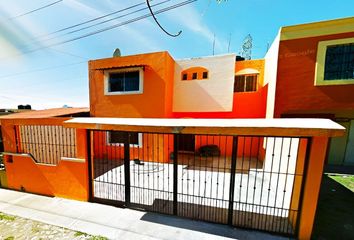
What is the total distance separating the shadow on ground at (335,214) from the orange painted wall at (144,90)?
7762 mm

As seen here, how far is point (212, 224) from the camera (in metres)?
4.12

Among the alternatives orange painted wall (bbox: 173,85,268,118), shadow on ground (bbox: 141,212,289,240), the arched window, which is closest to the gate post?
shadow on ground (bbox: 141,212,289,240)

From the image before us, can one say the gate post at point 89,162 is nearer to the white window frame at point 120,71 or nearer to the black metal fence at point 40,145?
the black metal fence at point 40,145

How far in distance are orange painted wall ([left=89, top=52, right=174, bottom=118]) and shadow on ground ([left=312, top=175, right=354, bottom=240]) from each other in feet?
25.5

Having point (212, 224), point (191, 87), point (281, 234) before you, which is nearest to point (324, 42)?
point (191, 87)

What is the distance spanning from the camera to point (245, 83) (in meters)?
10.6

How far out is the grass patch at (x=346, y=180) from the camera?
6.74 metres

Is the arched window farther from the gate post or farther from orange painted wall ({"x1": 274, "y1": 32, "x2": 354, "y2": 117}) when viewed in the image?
the gate post

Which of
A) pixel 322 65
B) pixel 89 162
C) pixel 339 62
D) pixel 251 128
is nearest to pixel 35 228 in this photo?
pixel 89 162

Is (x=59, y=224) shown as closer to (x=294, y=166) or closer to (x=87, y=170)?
(x=87, y=170)

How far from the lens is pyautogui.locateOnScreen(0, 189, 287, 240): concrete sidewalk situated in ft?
12.3

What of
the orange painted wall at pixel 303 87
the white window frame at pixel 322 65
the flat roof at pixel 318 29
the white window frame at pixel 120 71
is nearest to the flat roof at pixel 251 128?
the orange painted wall at pixel 303 87

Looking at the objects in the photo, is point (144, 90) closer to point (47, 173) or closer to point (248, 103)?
point (47, 173)

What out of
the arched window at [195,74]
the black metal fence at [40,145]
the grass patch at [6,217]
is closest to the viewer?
the grass patch at [6,217]
